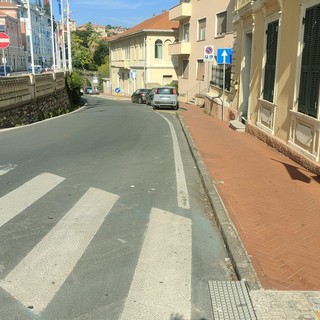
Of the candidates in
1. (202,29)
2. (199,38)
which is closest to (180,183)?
(202,29)

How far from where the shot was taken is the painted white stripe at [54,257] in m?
3.80

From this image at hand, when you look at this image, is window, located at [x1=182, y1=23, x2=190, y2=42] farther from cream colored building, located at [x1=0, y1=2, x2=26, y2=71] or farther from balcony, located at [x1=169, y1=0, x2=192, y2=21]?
cream colored building, located at [x1=0, y1=2, x2=26, y2=71]

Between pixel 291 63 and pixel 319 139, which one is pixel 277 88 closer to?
pixel 291 63

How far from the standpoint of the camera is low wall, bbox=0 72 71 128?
16.4 meters

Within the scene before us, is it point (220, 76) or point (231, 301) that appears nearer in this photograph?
point (231, 301)

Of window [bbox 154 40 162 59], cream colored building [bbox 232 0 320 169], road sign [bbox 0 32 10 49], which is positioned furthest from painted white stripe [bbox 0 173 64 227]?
window [bbox 154 40 162 59]

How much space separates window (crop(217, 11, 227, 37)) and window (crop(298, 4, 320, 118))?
74.0 feet

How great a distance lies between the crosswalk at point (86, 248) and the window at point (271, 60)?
298 inches

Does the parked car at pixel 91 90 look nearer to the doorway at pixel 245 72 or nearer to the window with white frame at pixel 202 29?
the window with white frame at pixel 202 29

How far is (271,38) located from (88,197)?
843 cm

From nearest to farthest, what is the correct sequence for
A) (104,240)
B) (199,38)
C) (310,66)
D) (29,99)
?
(104,240), (310,66), (29,99), (199,38)

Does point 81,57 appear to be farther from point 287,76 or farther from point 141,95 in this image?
point 287,76

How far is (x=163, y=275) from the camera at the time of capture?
418 cm

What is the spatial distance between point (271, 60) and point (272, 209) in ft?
24.0
